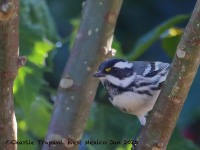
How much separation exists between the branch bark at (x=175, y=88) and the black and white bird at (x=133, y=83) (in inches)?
16.6

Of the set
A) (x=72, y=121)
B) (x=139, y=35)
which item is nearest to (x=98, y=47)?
(x=72, y=121)

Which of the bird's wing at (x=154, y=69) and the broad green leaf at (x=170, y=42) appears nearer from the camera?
the bird's wing at (x=154, y=69)

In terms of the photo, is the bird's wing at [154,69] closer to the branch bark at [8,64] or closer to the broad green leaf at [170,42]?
the broad green leaf at [170,42]

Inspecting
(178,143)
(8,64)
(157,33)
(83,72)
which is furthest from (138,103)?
(8,64)

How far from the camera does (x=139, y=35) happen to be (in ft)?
10.1

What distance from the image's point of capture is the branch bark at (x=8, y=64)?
1.28 metres

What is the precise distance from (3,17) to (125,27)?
6.22 ft

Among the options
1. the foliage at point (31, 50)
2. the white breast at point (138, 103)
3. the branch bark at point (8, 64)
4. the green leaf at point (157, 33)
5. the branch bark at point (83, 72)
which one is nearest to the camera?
the branch bark at point (8, 64)

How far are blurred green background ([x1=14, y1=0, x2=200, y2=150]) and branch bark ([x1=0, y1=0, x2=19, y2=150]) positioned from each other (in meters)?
0.59

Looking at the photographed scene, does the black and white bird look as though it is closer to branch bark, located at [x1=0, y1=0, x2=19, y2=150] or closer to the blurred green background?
the blurred green background

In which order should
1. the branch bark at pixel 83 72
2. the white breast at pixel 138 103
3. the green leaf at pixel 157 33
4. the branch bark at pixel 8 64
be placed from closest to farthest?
1. the branch bark at pixel 8 64
2. the branch bark at pixel 83 72
3. the white breast at pixel 138 103
4. the green leaf at pixel 157 33

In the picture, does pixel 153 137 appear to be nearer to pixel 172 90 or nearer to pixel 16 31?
pixel 172 90

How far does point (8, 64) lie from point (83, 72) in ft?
1.45

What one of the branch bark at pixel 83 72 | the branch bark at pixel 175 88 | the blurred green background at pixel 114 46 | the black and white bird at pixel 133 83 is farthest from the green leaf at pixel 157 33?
the branch bark at pixel 175 88
